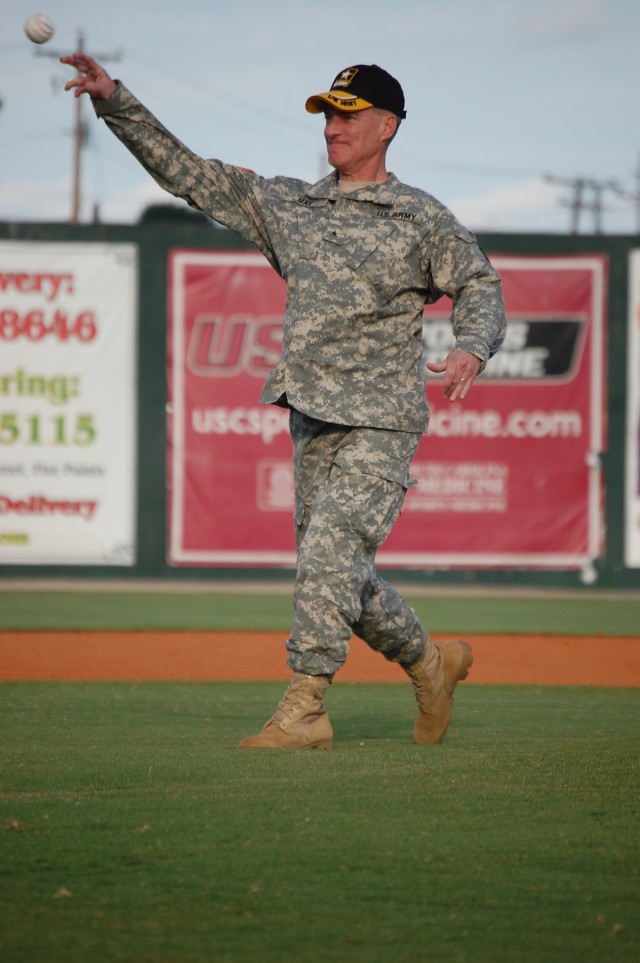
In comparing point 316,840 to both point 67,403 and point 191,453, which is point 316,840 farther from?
point 67,403

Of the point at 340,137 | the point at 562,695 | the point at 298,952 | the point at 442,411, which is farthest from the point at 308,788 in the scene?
the point at 442,411

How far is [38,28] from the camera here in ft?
20.5

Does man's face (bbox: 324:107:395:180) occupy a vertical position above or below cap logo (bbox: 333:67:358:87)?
below

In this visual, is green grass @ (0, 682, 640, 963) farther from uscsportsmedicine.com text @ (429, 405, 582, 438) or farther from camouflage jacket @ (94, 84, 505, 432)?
uscsportsmedicine.com text @ (429, 405, 582, 438)

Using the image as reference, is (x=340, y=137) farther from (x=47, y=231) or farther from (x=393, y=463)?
(x=47, y=231)

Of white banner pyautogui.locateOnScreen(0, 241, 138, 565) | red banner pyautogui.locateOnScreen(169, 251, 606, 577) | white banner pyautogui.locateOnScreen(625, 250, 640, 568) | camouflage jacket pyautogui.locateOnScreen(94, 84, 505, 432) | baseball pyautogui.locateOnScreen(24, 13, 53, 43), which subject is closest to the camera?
camouflage jacket pyautogui.locateOnScreen(94, 84, 505, 432)

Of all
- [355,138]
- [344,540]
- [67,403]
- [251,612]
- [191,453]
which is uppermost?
[355,138]

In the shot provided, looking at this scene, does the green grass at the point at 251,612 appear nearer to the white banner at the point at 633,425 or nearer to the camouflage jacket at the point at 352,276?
the white banner at the point at 633,425

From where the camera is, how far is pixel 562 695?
21.0ft

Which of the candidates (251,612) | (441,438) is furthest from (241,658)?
(441,438)

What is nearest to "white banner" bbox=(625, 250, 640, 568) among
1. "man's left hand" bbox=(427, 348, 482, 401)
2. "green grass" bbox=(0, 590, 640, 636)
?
"green grass" bbox=(0, 590, 640, 636)

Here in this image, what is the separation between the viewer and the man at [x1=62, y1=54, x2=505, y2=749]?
420 cm

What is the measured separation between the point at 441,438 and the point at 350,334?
9265mm

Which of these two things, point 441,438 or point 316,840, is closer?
point 316,840
